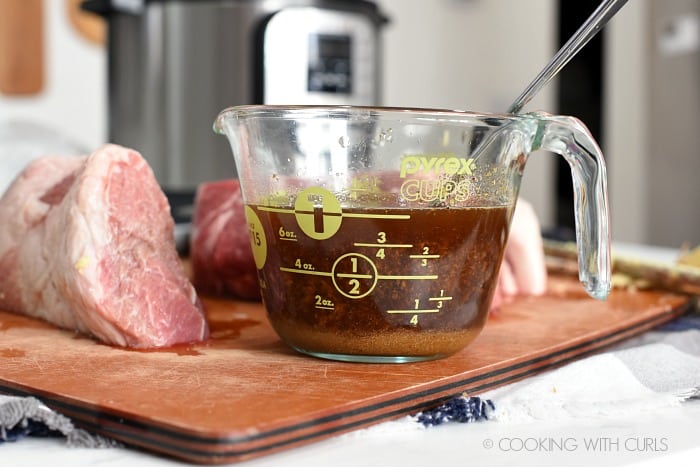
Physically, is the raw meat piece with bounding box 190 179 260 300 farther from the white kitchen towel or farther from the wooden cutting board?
the white kitchen towel

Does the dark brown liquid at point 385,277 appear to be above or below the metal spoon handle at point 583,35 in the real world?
below

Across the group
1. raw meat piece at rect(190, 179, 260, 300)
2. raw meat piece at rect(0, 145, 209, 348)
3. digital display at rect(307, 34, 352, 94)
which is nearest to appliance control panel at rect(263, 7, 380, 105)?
digital display at rect(307, 34, 352, 94)

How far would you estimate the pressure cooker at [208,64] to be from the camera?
1955 mm

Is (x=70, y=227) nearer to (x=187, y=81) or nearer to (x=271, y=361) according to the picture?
(x=271, y=361)

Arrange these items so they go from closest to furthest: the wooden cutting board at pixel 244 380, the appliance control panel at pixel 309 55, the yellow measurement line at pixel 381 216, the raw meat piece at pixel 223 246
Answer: the wooden cutting board at pixel 244 380, the yellow measurement line at pixel 381 216, the raw meat piece at pixel 223 246, the appliance control panel at pixel 309 55

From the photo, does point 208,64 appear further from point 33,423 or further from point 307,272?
point 33,423

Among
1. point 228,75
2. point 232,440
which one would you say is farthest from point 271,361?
point 228,75

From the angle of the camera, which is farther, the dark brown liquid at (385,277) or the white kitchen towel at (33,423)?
the dark brown liquid at (385,277)

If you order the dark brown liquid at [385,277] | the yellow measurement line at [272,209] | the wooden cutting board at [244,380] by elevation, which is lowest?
the wooden cutting board at [244,380]

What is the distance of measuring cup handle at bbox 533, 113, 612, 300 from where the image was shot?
2.94 feet

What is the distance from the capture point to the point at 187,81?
1.99 metres

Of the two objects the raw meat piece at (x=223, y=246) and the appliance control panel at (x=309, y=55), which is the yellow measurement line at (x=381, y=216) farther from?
the appliance control panel at (x=309, y=55)

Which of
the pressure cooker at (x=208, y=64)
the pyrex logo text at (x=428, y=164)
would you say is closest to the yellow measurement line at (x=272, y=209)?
the pyrex logo text at (x=428, y=164)

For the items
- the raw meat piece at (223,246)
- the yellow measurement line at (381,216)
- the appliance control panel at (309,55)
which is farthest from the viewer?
the appliance control panel at (309,55)
